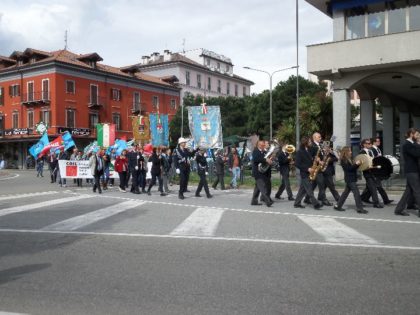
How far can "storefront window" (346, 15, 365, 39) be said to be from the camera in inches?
883

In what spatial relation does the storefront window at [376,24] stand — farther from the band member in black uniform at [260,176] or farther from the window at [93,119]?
the window at [93,119]

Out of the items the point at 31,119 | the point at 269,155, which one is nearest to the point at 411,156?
the point at 269,155

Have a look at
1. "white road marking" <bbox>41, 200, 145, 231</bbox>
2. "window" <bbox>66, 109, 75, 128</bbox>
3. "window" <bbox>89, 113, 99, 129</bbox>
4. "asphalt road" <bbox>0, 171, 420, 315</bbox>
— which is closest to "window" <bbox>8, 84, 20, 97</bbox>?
"window" <bbox>66, 109, 75, 128</bbox>

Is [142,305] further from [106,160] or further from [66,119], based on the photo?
[66,119]

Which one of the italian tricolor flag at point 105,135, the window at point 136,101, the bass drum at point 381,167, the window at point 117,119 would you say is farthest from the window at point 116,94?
the bass drum at point 381,167

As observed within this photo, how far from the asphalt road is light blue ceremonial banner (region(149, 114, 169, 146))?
14.1 metres

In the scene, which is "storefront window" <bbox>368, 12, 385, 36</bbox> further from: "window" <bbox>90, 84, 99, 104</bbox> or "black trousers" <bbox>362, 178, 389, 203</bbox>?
Answer: "window" <bbox>90, 84, 99, 104</bbox>

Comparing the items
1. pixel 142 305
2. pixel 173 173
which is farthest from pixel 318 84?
pixel 142 305

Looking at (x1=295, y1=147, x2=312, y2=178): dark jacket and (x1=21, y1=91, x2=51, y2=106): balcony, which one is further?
(x1=21, y1=91, x2=51, y2=106): balcony

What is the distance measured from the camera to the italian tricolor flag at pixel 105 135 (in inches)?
1038

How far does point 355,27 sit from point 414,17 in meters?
2.50

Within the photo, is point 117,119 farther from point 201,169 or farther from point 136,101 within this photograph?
point 201,169

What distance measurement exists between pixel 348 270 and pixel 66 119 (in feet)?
178

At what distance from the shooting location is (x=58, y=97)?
56188 millimetres
